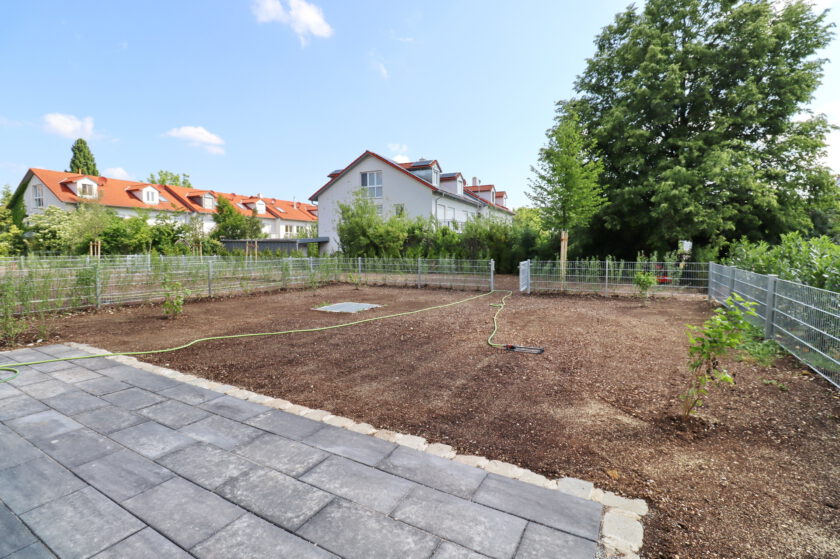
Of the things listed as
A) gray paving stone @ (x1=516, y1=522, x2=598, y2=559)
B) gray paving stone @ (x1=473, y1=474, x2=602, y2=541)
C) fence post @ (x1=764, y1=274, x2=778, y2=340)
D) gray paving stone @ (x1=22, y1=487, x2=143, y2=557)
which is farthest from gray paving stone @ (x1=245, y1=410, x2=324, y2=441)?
fence post @ (x1=764, y1=274, x2=778, y2=340)

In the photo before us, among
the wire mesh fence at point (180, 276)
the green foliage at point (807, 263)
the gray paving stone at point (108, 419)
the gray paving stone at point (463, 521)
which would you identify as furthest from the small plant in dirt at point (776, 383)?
the wire mesh fence at point (180, 276)

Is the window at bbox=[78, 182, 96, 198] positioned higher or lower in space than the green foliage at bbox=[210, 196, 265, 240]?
higher

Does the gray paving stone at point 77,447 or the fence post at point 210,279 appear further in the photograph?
the fence post at point 210,279

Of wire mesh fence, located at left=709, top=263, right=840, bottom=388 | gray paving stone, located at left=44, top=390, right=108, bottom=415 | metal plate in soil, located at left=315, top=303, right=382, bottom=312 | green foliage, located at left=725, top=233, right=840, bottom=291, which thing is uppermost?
green foliage, located at left=725, top=233, right=840, bottom=291

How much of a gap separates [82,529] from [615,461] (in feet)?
9.83

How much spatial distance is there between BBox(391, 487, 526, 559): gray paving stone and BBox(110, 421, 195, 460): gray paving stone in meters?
1.71

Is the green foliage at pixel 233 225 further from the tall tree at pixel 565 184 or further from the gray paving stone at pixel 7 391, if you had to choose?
the gray paving stone at pixel 7 391

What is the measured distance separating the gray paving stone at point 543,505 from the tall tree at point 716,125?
12912 millimetres

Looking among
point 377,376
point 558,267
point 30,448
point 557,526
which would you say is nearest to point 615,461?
point 557,526

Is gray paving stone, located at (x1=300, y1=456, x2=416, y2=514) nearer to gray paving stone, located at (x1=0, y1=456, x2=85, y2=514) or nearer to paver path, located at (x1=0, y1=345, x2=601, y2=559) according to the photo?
paver path, located at (x1=0, y1=345, x2=601, y2=559)

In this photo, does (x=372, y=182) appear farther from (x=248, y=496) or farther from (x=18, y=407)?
(x=248, y=496)

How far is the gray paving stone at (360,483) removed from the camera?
203 centimetres

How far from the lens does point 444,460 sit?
8.00ft

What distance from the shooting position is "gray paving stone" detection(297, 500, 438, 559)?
1.66m
